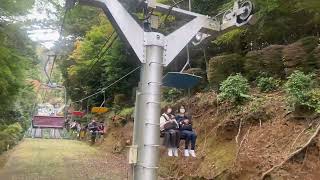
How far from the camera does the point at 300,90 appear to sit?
10047mm

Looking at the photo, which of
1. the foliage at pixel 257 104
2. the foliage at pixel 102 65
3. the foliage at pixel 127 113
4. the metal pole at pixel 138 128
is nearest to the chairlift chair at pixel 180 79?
the metal pole at pixel 138 128

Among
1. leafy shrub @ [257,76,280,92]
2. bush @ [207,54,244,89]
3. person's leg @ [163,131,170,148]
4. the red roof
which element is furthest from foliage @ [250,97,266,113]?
the red roof

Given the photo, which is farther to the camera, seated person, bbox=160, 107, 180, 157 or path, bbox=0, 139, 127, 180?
path, bbox=0, 139, 127, 180

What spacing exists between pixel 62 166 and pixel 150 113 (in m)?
12.6

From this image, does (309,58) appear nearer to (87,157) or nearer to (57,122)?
(87,157)

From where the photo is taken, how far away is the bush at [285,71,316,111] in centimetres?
978

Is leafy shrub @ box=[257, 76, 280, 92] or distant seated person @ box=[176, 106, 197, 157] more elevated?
leafy shrub @ box=[257, 76, 280, 92]

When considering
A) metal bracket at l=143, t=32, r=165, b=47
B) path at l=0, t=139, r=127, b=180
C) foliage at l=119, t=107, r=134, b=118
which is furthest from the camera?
foliage at l=119, t=107, r=134, b=118

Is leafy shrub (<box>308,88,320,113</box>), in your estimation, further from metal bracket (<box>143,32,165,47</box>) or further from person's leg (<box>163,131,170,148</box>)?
metal bracket (<box>143,32,165,47</box>)

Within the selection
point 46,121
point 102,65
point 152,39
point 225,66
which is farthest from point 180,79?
point 46,121

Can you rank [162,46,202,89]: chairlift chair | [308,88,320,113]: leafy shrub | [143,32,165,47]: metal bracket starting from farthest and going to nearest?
[308,88,320,113]: leafy shrub → [162,46,202,89]: chairlift chair → [143,32,165,47]: metal bracket

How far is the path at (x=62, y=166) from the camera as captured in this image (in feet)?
53.2

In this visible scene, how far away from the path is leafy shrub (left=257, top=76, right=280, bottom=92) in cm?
642

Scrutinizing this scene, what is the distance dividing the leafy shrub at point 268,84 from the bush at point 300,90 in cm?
247
